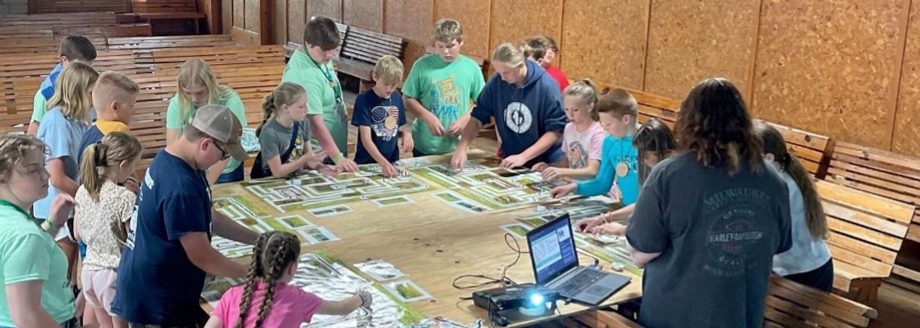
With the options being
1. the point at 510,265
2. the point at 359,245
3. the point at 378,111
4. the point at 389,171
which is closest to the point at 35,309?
the point at 359,245

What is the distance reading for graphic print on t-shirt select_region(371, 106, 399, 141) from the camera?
5.77 metres

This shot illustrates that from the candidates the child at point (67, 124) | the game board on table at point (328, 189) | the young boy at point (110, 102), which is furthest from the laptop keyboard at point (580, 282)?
the child at point (67, 124)

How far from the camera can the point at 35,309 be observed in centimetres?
290

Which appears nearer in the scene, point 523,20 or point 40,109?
point 40,109

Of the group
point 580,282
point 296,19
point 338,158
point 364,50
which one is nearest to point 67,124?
point 338,158

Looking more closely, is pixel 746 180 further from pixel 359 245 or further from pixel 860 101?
pixel 860 101

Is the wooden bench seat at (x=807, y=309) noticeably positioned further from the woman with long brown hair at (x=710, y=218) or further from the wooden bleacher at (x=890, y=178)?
the wooden bleacher at (x=890, y=178)

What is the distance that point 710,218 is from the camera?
121 inches

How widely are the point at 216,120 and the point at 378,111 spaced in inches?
99.3

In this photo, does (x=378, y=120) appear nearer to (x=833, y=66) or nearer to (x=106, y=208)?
(x=106, y=208)

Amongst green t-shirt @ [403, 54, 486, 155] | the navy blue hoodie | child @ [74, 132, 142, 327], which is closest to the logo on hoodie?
the navy blue hoodie

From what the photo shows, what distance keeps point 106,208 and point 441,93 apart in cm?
277

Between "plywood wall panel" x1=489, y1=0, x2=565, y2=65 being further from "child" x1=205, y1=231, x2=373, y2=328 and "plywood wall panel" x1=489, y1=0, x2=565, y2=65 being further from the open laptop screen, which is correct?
"child" x1=205, y1=231, x2=373, y2=328

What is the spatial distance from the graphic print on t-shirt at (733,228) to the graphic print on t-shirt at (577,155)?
7.14 feet
